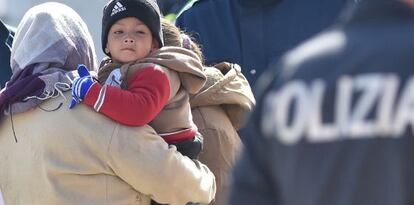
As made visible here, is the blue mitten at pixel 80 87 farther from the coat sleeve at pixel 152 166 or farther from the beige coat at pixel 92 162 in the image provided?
the coat sleeve at pixel 152 166

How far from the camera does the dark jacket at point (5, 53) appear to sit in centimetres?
419

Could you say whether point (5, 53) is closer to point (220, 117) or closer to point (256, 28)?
point (256, 28)

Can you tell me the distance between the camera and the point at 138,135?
10.2 ft

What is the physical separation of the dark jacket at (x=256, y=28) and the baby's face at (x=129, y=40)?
63 centimetres

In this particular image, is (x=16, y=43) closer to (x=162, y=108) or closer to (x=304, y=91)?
(x=162, y=108)

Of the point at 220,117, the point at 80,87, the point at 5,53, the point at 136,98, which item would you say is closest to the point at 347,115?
the point at 136,98

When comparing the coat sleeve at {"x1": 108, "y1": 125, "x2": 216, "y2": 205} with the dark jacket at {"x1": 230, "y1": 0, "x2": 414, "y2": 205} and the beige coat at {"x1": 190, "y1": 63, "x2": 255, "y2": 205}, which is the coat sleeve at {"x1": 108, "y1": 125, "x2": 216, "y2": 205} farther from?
the dark jacket at {"x1": 230, "y1": 0, "x2": 414, "y2": 205}

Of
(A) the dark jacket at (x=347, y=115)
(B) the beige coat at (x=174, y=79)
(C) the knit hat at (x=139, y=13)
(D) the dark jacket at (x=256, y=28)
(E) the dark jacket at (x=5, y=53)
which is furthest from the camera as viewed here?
(E) the dark jacket at (x=5, y=53)

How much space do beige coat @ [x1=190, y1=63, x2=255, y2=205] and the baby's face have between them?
0.29 m

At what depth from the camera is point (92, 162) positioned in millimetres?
3125

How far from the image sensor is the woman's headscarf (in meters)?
3.20

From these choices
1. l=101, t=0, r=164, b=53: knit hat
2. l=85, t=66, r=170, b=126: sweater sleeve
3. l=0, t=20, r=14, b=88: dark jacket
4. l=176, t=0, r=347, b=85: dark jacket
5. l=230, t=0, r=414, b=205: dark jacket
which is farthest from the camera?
l=0, t=20, r=14, b=88: dark jacket

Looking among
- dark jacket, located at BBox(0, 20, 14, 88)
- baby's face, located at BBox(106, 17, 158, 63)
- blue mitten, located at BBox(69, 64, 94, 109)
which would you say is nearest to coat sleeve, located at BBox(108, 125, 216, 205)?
blue mitten, located at BBox(69, 64, 94, 109)

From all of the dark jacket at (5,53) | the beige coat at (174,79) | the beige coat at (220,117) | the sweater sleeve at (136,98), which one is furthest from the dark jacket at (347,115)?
the dark jacket at (5,53)
